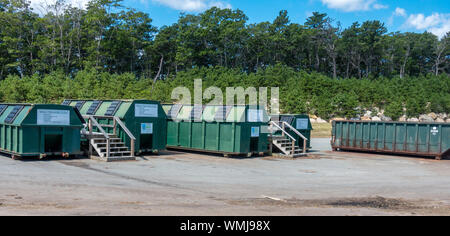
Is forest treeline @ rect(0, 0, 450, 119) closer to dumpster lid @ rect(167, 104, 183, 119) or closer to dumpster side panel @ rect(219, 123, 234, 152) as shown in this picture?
dumpster lid @ rect(167, 104, 183, 119)

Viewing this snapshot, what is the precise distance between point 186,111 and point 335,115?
2914 centimetres

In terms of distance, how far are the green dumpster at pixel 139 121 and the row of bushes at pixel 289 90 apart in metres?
17.1

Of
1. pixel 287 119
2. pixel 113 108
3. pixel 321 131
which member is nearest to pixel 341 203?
pixel 113 108

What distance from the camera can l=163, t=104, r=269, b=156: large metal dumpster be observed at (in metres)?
20.5

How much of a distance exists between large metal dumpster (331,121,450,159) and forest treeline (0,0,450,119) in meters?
17.9

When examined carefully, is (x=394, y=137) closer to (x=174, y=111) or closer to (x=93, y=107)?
(x=174, y=111)

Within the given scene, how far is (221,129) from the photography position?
21.0 metres

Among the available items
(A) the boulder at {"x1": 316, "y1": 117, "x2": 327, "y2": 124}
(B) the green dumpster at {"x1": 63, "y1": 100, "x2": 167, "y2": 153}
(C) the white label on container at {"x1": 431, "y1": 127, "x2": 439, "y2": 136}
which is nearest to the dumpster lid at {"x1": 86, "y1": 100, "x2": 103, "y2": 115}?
(B) the green dumpster at {"x1": 63, "y1": 100, "x2": 167, "y2": 153}

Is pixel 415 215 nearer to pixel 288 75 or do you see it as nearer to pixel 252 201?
pixel 252 201

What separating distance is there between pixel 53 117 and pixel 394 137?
59.1 ft

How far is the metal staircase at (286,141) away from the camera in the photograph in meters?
22.0

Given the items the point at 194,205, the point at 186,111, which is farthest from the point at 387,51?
the point at 194,205

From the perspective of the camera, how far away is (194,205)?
927cm

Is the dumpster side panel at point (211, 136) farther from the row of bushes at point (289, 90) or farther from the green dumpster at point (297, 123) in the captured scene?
the row of bushes at point (289, 90)
